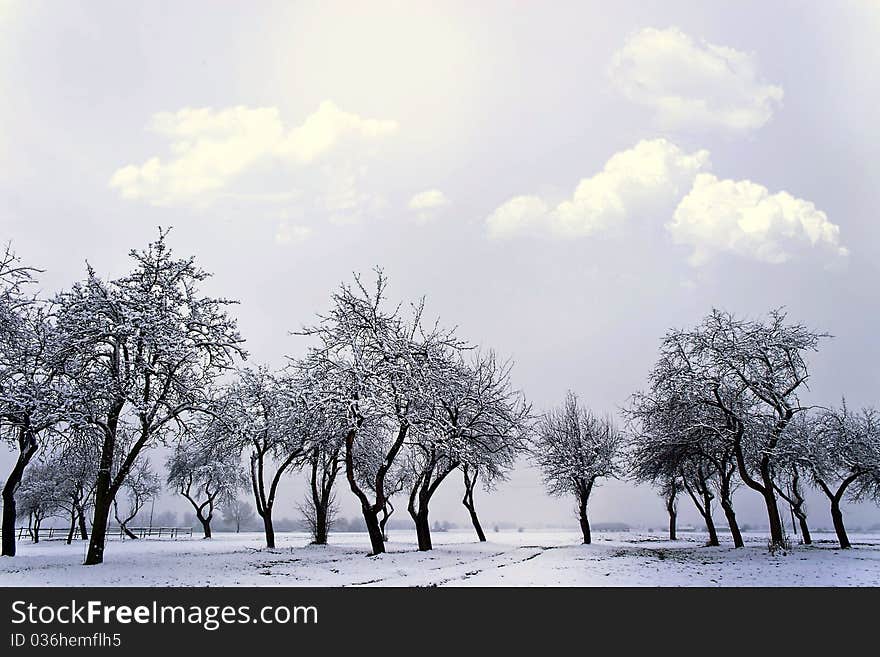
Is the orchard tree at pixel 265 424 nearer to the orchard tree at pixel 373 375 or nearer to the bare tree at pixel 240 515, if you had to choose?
the orchard tree at pixel 373 375

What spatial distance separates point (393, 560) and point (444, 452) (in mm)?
5639

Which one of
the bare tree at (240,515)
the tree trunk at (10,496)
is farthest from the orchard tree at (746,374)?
the bare tree at (240,515)

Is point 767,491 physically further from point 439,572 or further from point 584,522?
point 439,572

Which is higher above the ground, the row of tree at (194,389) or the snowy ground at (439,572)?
the row of tree at (194,389)

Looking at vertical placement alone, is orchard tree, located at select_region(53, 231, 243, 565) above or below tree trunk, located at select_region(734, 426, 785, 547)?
above

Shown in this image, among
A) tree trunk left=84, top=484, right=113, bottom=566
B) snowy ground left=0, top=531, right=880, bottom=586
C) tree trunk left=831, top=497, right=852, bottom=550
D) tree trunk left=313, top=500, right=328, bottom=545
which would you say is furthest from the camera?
tree trunk left=313, top=500, right=328, bottom=545

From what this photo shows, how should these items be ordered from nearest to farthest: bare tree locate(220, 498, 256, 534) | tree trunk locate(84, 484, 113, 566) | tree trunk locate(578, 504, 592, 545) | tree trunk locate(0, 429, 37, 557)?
tree trunk locate(84, 484, 113, 566) → tree trunk locate(0, 429, 37, 557) → tree trunk locate(578, 504, 592, 545) → bare tree locate(220, 498, 256, 534)

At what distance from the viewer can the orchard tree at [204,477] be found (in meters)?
49.3

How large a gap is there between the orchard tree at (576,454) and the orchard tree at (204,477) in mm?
24305

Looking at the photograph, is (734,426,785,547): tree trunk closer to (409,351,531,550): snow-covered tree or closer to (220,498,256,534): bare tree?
(409,351,531,550): snow-covered tree

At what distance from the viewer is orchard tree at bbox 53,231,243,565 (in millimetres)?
20328

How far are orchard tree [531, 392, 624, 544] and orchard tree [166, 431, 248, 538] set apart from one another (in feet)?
79.7

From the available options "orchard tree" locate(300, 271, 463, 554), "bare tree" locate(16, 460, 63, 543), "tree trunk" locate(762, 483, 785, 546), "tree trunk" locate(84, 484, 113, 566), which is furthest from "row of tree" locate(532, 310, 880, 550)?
"bare tree" locate(16, 460, 63, 543)

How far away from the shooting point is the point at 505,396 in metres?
30.9
